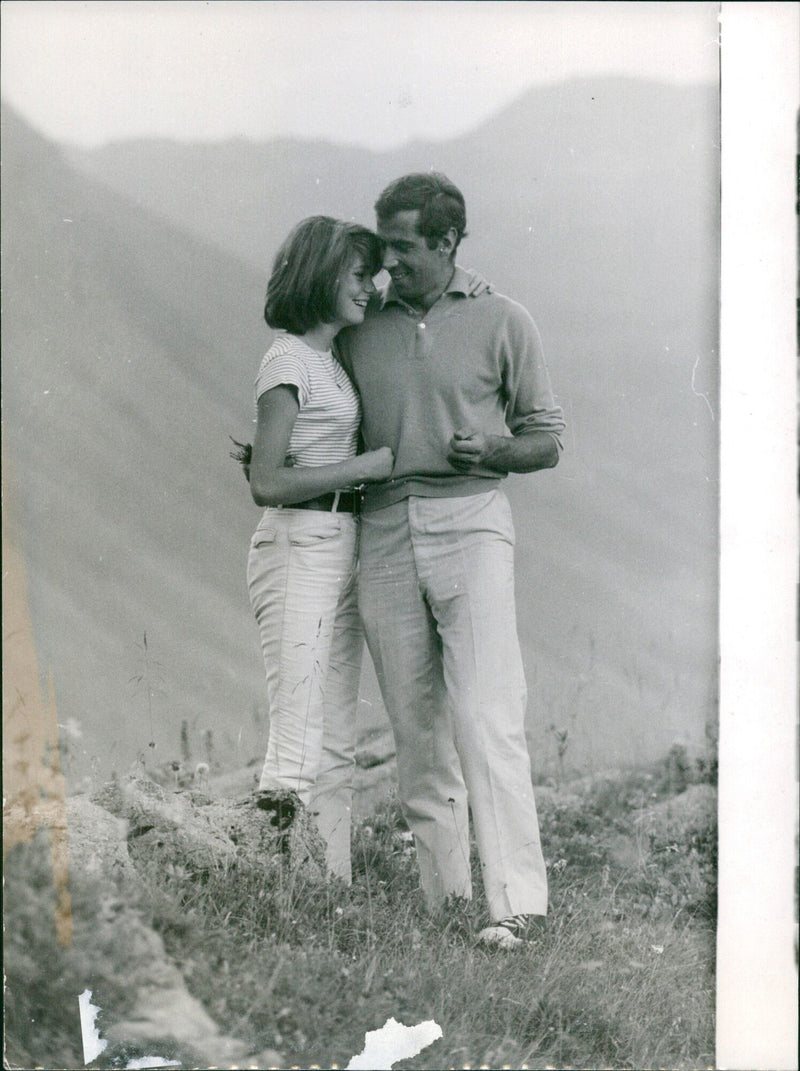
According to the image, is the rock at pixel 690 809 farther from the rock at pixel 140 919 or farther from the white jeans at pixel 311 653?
the rock at pixel 140 919

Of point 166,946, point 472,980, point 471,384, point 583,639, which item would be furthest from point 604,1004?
point 471,384

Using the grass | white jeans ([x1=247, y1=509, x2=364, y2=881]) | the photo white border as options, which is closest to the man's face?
white jeans ([x1=247, y1=509, x2=364, y2=881])

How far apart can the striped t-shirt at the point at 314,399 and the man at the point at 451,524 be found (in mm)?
57

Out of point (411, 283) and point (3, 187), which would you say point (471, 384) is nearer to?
point (411, 283)

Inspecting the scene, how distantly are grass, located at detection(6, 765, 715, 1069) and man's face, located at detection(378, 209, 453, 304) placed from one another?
5.14ft

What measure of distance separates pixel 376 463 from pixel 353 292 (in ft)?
1.66

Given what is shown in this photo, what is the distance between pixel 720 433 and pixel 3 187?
227 centimetres

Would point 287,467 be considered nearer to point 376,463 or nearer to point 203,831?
point 376,463

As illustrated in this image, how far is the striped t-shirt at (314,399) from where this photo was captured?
3.55 meters

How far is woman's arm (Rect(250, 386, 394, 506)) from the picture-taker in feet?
11.6

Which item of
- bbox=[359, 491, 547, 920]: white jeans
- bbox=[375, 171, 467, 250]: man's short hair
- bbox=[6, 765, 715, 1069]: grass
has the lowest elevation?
bbox=[6, 765, 715, 1069]: grass

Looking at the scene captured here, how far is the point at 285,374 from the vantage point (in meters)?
3.55

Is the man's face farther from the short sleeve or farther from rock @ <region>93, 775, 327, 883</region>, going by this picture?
rock @ <region>93, 775, 327, 883</region>

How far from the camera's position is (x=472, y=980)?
347 centimetres
